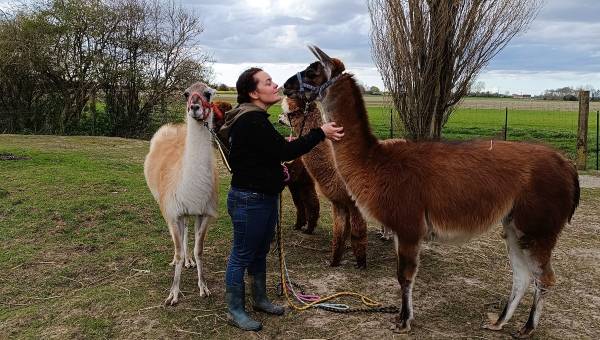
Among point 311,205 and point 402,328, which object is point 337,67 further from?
point 311,205

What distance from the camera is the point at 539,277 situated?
A: 11.8ft

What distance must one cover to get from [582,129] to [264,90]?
34.4 feet

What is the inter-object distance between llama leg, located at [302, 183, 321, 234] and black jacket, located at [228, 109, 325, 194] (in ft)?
8.50

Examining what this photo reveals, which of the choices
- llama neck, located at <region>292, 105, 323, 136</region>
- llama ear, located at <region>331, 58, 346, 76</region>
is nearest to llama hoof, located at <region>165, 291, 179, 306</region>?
llama neck, located at <region>292, 105, 323, 136</region>

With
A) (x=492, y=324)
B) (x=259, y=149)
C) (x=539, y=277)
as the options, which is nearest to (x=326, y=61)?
(x=259, y=149)

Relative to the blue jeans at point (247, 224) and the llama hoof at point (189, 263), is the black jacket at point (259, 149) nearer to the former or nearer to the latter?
the blue jeans at point (247, 224)

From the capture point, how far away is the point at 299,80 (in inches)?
150

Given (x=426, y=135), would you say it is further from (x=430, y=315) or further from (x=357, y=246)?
(x=430, y=315)

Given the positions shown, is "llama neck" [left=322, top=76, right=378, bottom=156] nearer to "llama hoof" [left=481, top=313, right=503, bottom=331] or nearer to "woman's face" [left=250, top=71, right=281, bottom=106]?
"woman's face" [left=250, top=71, right=281, bottom=106]

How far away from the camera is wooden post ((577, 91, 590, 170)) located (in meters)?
11.8

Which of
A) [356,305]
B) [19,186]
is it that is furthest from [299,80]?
[19,186]

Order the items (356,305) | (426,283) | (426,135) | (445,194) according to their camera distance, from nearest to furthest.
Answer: (445,194), (356,305), (426,283), (426,135)

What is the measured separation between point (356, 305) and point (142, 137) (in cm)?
1649

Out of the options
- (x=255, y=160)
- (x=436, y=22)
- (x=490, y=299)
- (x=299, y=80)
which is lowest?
(x=490, y=299)
